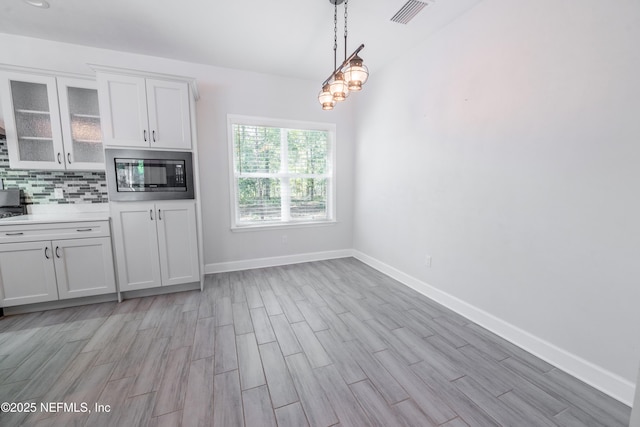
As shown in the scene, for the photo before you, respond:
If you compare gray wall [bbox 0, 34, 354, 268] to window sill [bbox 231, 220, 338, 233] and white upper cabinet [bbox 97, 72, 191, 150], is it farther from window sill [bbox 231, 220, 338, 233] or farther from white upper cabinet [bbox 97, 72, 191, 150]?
white upper cabinet [bbox 97, 72, 191, 150]

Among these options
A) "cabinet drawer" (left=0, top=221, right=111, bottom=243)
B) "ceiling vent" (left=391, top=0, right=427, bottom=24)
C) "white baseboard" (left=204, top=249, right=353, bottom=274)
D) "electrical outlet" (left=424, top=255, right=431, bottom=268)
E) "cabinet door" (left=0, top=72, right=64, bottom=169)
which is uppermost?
"ceiling vent" (left=391, top=0, right=427, bottom=24)

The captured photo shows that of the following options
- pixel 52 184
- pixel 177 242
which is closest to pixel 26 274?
pixel 52 184

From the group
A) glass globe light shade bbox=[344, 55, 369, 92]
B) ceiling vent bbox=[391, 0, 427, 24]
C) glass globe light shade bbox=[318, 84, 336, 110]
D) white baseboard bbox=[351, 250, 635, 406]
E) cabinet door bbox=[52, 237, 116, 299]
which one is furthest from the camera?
cabinet door bbox=[52, 237, 116, 299]

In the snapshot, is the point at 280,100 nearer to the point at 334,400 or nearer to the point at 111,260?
the point at 111,260

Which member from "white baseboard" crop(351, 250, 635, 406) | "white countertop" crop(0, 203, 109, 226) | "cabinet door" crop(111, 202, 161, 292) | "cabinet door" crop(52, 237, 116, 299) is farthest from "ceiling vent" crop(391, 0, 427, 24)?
"cabinet door" crop(52, 237, 116, 299)

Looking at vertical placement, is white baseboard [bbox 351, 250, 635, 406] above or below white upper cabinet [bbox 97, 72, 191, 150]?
below

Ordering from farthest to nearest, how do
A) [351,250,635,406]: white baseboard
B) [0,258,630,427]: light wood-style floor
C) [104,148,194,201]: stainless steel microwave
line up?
1. [104,148,194,201]: stainless steel microwave
2. [351,250,635,406]: white baseboard
3. [0,258,630,427]: light wood-style floor

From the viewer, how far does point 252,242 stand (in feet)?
12.2

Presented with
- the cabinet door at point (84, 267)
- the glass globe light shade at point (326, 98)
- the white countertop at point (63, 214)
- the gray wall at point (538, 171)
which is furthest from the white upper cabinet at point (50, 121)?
the gray wall at point (538, 171)

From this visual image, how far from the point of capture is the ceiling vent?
2.15 metres

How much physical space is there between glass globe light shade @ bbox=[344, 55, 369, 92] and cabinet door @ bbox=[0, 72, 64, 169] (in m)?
3.04

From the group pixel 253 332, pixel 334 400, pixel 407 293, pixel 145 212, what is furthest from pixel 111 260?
pixel 407 293

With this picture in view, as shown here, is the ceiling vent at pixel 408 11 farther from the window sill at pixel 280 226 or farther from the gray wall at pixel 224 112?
the window sill at pixel 280 226

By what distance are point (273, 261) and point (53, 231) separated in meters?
2.42
